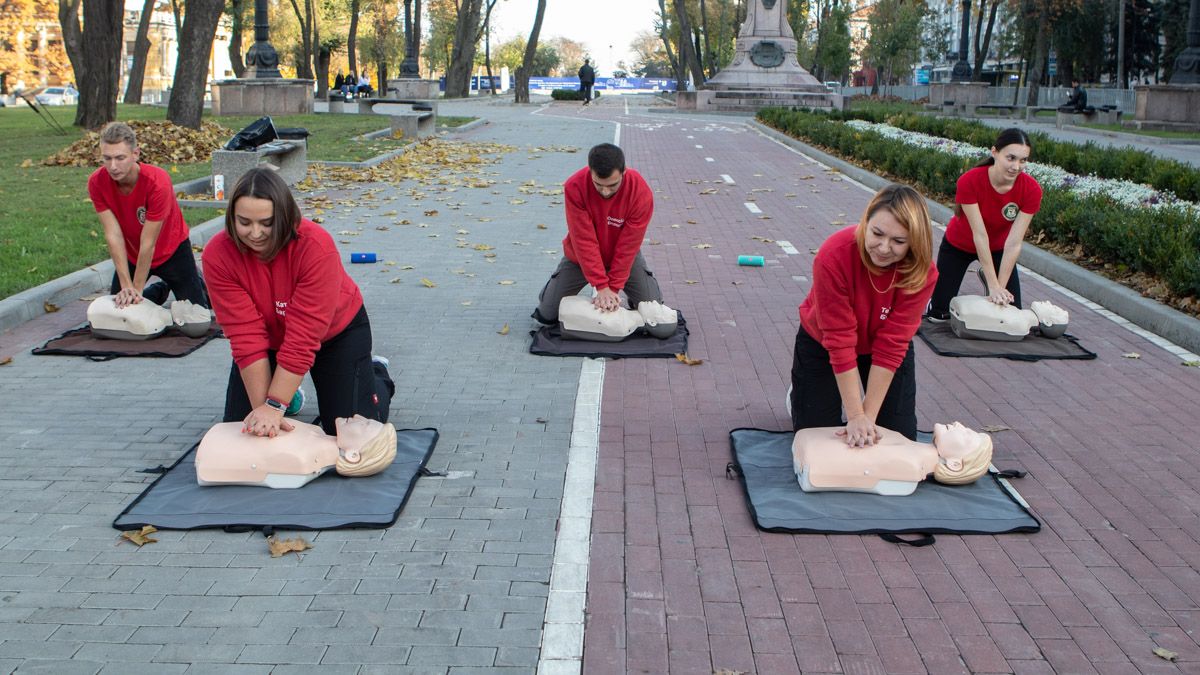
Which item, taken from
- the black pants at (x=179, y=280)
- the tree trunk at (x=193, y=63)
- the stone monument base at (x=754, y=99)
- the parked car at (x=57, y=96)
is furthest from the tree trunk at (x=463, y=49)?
the black pants at (x=179, y=280)

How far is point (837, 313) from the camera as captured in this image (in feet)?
16.8

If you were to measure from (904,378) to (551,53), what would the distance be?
12940 centimetres

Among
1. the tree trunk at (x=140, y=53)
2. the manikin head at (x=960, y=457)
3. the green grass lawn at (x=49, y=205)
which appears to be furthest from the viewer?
the tree trunk at (x=140, y=53)

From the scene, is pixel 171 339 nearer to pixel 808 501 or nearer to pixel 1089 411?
pixel 808 501

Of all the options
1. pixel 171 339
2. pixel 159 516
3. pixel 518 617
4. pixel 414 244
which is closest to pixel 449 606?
pixel 518 617

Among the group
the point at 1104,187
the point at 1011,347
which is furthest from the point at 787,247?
the point at 1011,347

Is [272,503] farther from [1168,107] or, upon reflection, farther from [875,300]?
[1168,107]

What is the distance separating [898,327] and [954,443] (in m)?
0.62

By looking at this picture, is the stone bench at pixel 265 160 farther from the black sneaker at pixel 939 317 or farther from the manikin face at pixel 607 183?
the black sneaker at pixel 939 317

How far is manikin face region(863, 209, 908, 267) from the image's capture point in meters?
4.86

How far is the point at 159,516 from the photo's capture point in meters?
4.90

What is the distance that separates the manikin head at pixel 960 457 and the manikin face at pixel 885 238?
3.09ft

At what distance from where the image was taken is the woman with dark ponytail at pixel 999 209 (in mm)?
7828

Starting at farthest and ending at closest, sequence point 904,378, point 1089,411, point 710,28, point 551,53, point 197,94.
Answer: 1. point 551,53
2. point 710,28
3. point 197,94
4. point 1089,411
5. point 904,378
